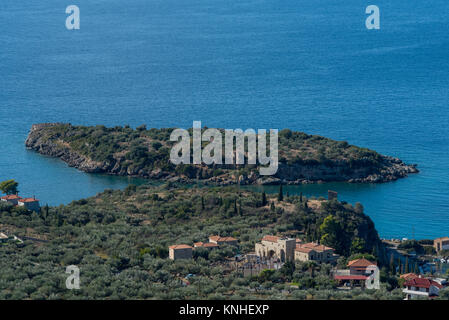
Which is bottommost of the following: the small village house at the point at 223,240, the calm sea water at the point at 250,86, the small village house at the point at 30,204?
the small village house at the point at 223,240

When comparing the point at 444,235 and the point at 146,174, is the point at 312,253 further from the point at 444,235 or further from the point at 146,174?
the point at 146,174

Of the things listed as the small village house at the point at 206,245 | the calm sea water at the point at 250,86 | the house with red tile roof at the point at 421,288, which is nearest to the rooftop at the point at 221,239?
the small village house at the point at 206,245

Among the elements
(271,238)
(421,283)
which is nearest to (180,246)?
(271,238)

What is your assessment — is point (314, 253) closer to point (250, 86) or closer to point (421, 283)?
point (421, 283)

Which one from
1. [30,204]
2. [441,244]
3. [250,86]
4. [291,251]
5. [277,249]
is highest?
[250,86]

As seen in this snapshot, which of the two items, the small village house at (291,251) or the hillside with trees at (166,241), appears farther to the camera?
the small village house at (291,251)

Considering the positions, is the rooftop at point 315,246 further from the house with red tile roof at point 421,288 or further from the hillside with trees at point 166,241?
the house with red tile roof at point 421,288
